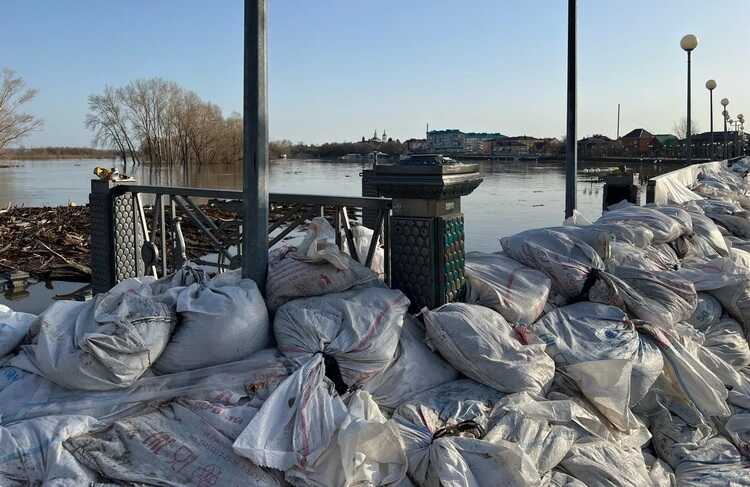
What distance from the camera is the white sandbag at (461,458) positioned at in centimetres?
251

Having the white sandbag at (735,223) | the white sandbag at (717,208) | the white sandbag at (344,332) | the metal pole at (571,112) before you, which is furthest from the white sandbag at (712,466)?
the white sandbag at (717,208)

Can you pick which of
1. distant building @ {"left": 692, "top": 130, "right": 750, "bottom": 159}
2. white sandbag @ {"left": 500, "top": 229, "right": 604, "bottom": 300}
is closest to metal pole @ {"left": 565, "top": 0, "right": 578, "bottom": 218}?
white sandbag @ {"left": 500, "top": 229, "right": 604, "bottom": 300}

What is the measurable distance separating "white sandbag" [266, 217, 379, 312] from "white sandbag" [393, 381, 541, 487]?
2.67 feet

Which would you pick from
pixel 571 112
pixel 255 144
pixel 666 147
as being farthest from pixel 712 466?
pixel 666 147

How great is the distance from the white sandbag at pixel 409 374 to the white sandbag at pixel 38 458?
1210 millimetres

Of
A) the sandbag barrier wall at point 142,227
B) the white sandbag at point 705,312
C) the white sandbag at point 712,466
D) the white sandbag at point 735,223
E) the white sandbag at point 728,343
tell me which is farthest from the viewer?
the white sandbag at point 735,223

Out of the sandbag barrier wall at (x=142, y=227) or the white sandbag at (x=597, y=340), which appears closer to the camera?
the white sandbag at (x=597, y=340)

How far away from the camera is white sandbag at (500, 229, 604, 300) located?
433 centimetres

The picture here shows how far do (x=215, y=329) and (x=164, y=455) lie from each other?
62 centimetres

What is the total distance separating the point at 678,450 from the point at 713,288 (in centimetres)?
205

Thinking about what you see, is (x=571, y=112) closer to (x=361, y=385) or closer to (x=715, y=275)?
(x=715, y=275)

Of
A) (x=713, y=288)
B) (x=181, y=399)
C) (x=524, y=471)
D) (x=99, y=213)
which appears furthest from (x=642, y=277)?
(x=99, y=213)

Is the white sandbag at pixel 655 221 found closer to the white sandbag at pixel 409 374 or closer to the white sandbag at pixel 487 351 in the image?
the white sandbag at pixel 487 351

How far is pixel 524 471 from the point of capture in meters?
2.53
